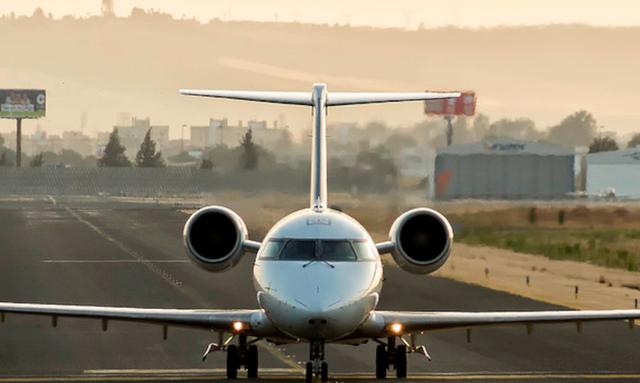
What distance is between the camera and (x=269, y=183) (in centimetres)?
5012

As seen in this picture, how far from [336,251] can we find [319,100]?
450cm

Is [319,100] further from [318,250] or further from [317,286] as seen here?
[317,286]

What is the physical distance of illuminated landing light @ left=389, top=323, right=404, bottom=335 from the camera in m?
23.4

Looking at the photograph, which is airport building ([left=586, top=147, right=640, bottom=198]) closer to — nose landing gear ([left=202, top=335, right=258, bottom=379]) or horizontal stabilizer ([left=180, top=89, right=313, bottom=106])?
horizontal stabilizer ([left=180, top=89, right=313, bottom=106])

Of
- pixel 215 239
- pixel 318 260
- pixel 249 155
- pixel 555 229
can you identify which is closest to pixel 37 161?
pixel 555 229

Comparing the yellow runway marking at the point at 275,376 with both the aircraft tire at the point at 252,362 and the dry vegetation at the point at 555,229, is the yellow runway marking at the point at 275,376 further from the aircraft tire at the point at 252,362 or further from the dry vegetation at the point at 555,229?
the dry vegetation at the point at 555,229

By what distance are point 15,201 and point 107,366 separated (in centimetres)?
9772

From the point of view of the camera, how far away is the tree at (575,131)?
2566 inches

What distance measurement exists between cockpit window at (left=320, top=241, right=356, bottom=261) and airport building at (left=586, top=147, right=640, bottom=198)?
6092cm

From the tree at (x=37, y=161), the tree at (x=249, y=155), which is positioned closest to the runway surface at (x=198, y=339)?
the tree at (x=249, y=155)

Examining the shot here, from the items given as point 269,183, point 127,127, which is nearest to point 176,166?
point 127,127

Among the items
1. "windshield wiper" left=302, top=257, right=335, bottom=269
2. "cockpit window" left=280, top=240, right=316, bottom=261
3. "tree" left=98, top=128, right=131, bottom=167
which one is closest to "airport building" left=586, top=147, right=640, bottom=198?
"tree" left=98, top=128, right=131, bottom=167

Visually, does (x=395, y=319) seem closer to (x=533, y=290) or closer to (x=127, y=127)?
(x=533, y=290)

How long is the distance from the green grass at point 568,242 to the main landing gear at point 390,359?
28.4 metres
